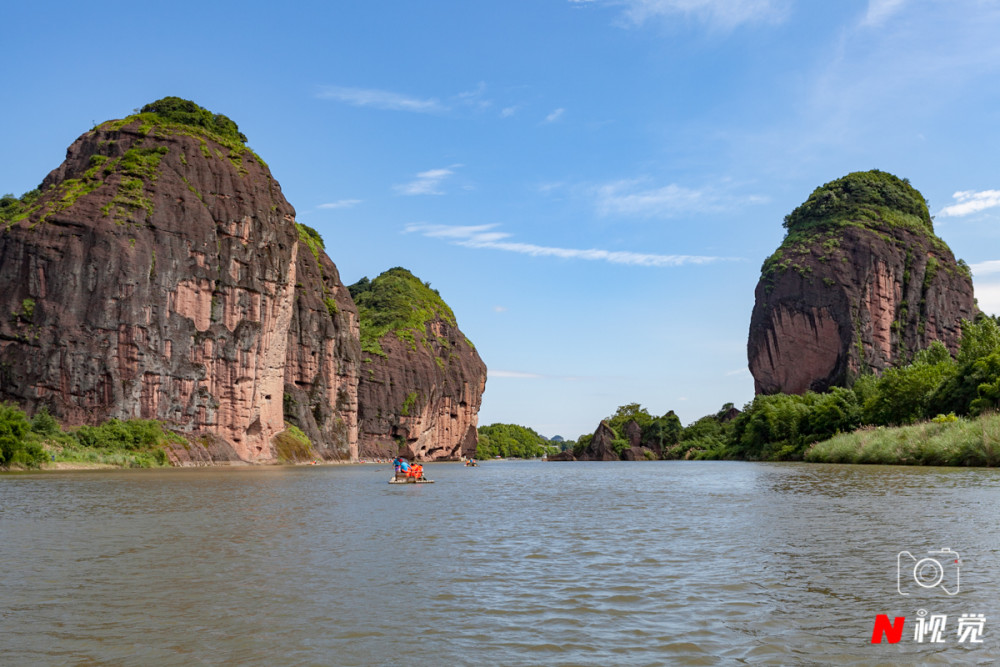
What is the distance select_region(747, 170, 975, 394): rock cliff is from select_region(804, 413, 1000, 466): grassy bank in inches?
2444

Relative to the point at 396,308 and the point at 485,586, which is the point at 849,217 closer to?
the point at 396,308

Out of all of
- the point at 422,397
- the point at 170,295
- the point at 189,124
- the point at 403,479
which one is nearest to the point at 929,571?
the point at 403,479

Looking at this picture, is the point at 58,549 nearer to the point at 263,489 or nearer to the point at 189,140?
the point at 263,489

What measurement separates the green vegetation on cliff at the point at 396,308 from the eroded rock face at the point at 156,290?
44.5 metres

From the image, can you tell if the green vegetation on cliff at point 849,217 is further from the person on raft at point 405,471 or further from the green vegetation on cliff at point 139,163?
the person on raft at point 405,471

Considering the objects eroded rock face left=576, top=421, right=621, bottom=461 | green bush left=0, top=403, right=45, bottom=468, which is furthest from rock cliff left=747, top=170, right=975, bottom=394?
green bush left=0, top=403, right=45, bottom=468

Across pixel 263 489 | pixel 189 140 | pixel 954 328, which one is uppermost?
pixel 189 140

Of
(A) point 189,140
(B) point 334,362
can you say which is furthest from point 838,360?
(A) point 189,140

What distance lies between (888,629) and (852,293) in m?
125

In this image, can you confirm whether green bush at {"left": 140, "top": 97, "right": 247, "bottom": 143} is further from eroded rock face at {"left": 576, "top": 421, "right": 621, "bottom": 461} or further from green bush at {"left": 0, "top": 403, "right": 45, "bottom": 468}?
eroded rock face at {"left": 576, "top": 421, "right": 621, "bottom": 461}

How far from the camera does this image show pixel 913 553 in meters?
13.6

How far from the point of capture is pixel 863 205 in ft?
436

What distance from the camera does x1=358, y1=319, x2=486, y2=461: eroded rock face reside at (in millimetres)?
127750

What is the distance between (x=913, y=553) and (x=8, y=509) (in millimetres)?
24737
